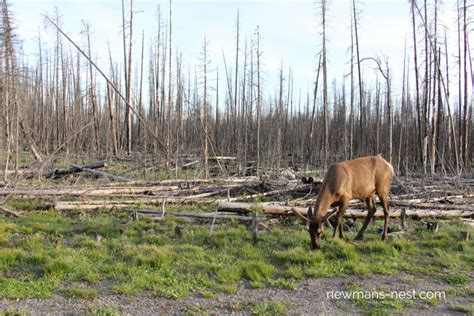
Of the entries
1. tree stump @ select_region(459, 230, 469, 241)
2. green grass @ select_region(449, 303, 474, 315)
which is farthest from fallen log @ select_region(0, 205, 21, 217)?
tree stump @ select_region(459, 230, 469, 241)

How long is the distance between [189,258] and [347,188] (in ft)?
10.4

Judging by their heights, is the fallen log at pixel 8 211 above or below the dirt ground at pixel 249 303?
above

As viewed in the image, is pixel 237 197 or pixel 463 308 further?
pixel 237 197

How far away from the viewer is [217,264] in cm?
556

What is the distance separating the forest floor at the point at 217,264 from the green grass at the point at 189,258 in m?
0.02

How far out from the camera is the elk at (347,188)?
6421 mm

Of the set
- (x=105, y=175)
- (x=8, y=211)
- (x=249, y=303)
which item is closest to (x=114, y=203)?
(x=8, y=211)

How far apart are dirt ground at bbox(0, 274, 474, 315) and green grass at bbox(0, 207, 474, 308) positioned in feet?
0.44

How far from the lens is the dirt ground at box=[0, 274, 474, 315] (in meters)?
4.23

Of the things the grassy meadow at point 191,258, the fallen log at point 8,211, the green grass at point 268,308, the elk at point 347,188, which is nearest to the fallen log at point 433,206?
the grassy meadow at point 191,258

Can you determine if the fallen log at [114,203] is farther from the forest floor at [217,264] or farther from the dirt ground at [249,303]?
the dirt ground at [249,303]

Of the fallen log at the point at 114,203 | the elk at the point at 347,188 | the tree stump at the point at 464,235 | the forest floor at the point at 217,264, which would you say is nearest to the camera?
the forest floor at the point at 217,264

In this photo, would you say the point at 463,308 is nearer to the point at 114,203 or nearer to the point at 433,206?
the point at 433,206

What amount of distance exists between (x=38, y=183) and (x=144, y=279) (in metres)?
8.43
